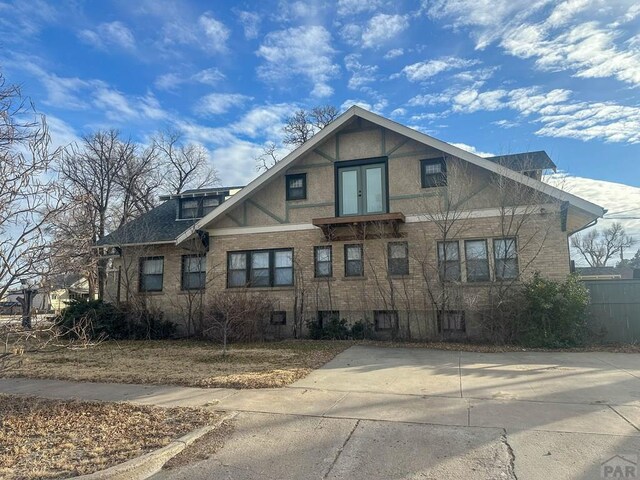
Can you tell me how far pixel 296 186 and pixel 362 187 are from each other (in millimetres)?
2527

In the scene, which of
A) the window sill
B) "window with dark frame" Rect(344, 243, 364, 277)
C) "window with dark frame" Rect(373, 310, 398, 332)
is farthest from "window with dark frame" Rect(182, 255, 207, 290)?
"window with dark frame" Rect(373, 310, 398, 332)

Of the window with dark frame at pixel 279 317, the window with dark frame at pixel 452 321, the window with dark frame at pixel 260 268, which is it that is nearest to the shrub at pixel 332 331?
the window with dark frame at pixel 279 317

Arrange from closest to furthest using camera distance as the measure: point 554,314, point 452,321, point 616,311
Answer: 1. point 554,314
2. point 616,311
3. point 452,321

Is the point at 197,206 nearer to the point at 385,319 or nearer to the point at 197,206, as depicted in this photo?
the point at 197,206

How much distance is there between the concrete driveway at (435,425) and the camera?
15.1 ft

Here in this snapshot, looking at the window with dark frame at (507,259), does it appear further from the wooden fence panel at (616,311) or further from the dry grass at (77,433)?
the dry grass at (77,433)

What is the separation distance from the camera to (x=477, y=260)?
15.2 meters

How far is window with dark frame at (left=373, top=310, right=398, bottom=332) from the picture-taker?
1543 cm

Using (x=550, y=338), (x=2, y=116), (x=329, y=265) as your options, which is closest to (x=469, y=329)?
(x=550, y=338)

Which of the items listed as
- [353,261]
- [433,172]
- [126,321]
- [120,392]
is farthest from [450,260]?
[126,321]

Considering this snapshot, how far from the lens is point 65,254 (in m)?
5.85

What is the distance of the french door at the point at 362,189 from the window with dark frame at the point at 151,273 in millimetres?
7962

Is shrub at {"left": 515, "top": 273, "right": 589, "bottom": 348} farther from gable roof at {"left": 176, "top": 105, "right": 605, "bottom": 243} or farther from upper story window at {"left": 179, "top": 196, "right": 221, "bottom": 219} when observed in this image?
upper story window at {"left": 179, "top": 196, "right": 221, "bottom": 219}

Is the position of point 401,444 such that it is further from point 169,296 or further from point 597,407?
point 169,296
